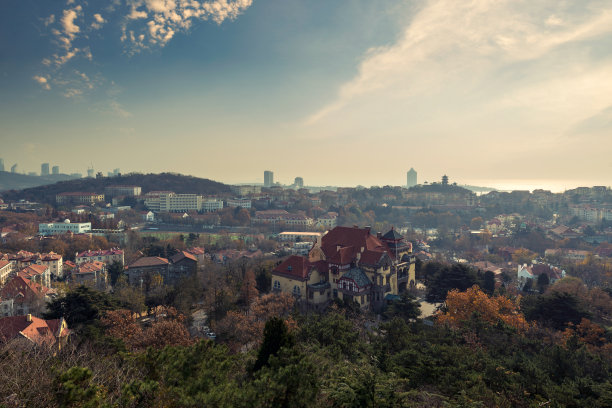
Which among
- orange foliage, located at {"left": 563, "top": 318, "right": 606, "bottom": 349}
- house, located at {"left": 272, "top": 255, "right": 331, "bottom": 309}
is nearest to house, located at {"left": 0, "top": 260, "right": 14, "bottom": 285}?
house, located at {"left": 272, "top": 255, "right": 331, "bottom": 309}

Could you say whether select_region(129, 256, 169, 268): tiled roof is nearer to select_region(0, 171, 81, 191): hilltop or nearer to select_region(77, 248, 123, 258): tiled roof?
select_region(77, 248, 123, 258): tiled roof

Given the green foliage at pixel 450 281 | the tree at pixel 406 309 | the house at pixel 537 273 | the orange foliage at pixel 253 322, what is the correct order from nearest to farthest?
the orange foliage at pixel 253 322
the tree at pixel 406 309
the green foliage at pixel 450 281
the house at pixel 537 273

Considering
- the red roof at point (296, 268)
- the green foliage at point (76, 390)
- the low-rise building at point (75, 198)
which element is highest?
the low-rise building at point (75, 198)

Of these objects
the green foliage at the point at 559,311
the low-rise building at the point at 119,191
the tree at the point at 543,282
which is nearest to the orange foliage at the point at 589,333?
the green foliage at the point at 559,311

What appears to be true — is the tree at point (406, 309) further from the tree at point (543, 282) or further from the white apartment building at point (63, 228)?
the white apartment building at point (63, 228)

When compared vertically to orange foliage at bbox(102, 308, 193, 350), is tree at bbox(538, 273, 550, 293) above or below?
below

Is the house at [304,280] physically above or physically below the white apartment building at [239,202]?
below

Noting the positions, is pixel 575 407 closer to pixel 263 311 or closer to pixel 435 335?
pixel 435 335
